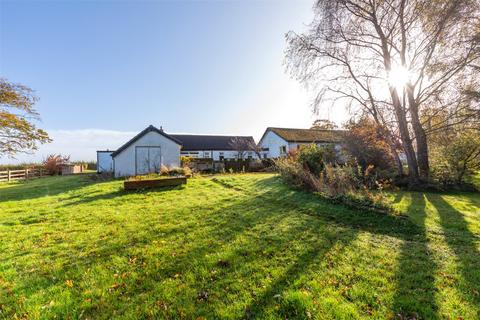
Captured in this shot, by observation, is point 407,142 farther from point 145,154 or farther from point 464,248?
point 145,154

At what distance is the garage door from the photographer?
1873 centimetres

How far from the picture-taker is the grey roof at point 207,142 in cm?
3712

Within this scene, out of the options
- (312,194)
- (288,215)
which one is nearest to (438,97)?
(312,194)

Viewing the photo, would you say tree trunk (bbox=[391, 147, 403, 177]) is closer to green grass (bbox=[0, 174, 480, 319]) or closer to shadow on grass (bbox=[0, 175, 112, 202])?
green grass (bbox=[0, 174, 480, 319])

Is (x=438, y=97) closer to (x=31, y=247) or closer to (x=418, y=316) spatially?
(x=418, y=316)

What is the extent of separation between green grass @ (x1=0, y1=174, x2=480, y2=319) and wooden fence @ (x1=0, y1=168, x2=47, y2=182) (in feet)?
71.7

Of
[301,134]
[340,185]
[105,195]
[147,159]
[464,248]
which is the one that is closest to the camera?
[464,248]

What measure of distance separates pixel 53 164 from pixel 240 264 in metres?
34.2

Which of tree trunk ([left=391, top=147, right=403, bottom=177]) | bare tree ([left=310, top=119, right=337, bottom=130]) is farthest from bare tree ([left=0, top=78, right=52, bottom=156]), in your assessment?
tree trunk ([left=391, top=147, right=403, bottom=177])

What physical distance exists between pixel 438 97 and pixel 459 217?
9.33m

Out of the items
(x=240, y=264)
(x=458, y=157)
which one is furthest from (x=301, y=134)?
(x=240, y=264)

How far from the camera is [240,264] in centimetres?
388

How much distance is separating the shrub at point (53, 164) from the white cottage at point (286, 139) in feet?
89.2

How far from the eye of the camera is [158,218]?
21.8ft
